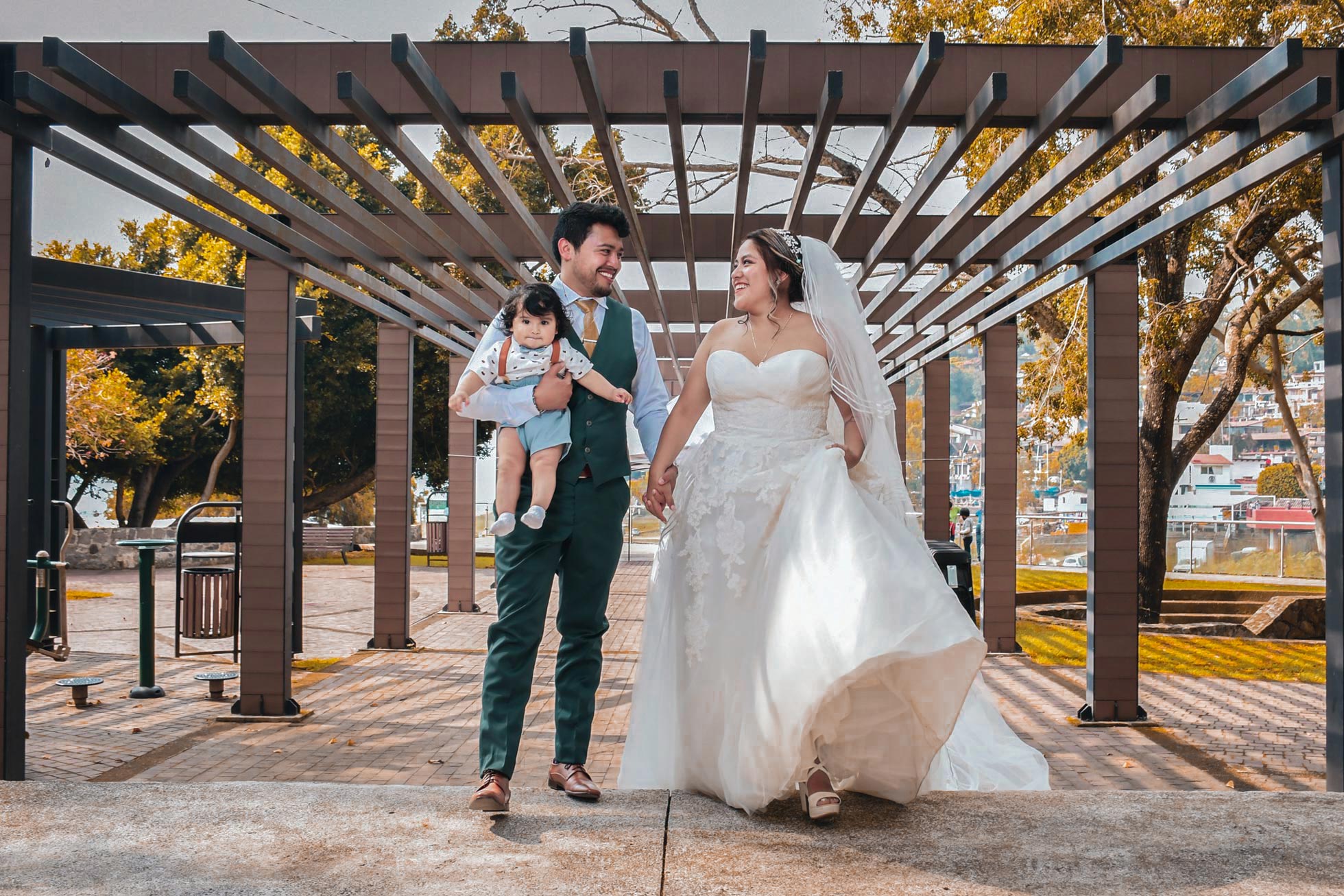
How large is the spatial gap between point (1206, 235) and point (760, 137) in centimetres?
636

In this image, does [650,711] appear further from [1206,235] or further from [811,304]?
[1206,235]

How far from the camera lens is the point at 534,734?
6.79m

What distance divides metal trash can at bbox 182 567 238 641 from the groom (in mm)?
6368

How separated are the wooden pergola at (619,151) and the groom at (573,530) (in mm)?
1268

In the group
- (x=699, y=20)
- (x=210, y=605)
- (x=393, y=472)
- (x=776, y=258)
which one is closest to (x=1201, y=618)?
(x=699, y=20)

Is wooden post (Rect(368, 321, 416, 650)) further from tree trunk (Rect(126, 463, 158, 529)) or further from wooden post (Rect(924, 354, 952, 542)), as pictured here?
tree trunk (Rect(126, 463, 158, 529))

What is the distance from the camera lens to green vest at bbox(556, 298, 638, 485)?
331 cm

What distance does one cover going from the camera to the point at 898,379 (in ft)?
50.1

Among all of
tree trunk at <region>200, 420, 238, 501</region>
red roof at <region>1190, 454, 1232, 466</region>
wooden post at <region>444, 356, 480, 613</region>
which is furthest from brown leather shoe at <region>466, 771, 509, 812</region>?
red roof at <region>1190, 454, 1232, 466</region>

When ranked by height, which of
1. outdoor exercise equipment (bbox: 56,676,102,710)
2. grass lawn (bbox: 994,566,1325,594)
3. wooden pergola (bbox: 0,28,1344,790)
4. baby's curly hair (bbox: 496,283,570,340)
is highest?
wooden pergola (bbox: 0,28,1344,790)

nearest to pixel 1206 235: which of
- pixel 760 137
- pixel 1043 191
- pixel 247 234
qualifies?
pixel 760 137

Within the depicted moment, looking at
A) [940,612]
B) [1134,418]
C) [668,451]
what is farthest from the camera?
[1134,418]

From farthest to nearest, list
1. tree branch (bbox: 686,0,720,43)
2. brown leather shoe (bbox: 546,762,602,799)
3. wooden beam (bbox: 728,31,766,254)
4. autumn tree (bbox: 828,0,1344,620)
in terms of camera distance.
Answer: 1. tree branch (bbox: 686,0,720,43)
2. autumn tree (bbox: 828,0,1344,620)
3. wooden beam (bbox: 728,31,766,254)
4. brown leather shoe (bbox: 546,762,602,799)

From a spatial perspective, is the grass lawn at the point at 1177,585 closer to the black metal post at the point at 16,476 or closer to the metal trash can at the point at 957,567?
the metal trash can at the point at 957,567
